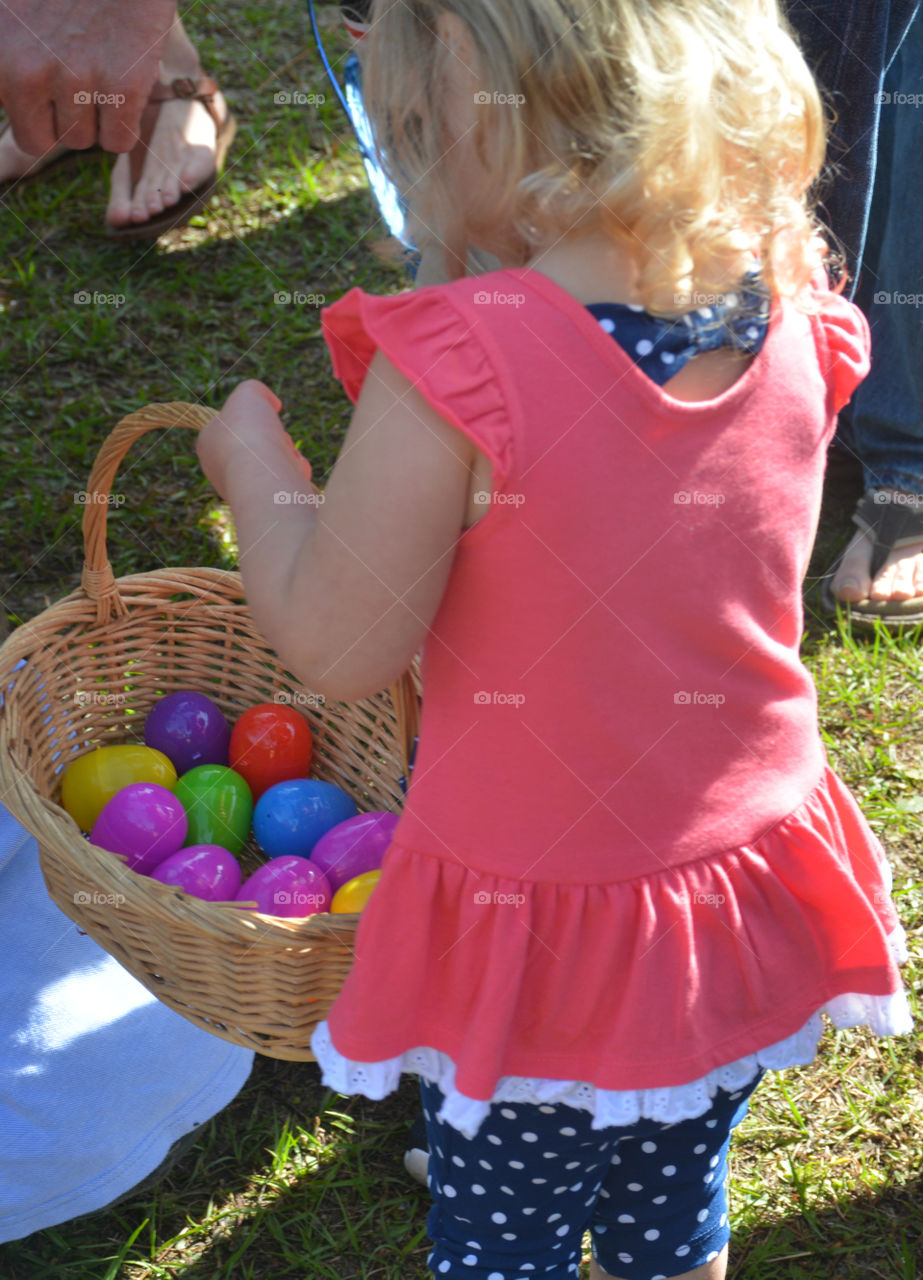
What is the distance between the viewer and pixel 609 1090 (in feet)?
3.03

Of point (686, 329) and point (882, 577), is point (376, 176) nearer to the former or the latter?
point (686, 329)

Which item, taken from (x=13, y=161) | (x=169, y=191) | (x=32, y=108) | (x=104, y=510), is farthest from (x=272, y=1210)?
(x=13, y=161)

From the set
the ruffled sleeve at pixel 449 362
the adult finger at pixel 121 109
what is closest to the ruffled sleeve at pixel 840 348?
the ruffled sleeve at pixel 449 362

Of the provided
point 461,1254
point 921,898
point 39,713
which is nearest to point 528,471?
point 461,1254

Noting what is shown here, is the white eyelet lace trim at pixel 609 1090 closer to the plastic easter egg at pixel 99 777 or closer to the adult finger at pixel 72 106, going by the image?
the plastic easter egg at pixel 99 777

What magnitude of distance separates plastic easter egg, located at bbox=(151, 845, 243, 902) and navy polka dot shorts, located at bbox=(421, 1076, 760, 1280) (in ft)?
1.70

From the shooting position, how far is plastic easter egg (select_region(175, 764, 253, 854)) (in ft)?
5.46

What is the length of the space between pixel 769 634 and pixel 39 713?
981 mm

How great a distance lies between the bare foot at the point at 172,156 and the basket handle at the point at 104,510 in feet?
5.22

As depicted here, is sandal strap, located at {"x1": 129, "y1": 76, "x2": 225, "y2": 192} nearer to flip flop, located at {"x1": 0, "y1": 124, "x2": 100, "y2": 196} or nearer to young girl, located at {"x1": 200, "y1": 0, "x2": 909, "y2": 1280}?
flip flop, located at {"x1": 0, "y1": 124, "x2": 100, "y2": 196}

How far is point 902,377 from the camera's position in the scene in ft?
7.29

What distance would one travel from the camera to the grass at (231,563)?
4.83ft

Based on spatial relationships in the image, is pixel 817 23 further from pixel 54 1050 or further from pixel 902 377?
pixel 54 1050

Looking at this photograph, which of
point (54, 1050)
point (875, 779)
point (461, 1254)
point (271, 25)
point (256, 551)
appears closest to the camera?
point (256, 551)
